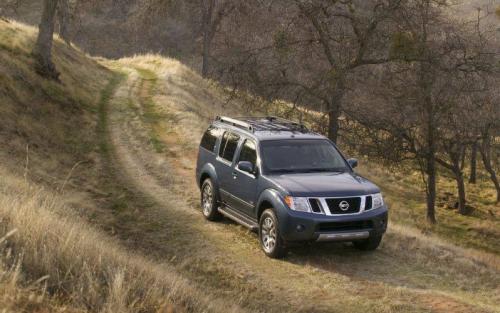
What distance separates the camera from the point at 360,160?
3353 centimetres

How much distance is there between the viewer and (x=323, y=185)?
32.1ft

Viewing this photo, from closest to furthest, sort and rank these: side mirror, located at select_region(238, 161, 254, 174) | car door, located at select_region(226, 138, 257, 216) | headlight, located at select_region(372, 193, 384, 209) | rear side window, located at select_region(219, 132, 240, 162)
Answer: headlight, located at select_region(372, 193, 384, 209), side mirror, located at select_region(238, 161, 254, 174), car door, located at select_region(226, 138, 257, 216), rear side window, located at select_region(219, 132, 240, 162)

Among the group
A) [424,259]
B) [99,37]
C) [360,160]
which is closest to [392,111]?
[360,160]

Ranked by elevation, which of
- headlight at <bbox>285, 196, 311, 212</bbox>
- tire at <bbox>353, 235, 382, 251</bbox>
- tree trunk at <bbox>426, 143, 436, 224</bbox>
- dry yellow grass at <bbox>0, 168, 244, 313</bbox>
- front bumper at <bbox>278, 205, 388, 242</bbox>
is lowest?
tree trunk at <bbox>426, 143, 436, 224</bbox>

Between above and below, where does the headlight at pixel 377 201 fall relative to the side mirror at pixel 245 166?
below

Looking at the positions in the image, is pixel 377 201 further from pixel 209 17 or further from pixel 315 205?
pixel 209 17

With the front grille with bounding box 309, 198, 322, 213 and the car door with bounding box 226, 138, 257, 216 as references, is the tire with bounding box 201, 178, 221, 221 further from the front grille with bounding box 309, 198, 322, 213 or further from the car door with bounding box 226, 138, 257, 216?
the front grille with bounding box 309, 198, 322, 213

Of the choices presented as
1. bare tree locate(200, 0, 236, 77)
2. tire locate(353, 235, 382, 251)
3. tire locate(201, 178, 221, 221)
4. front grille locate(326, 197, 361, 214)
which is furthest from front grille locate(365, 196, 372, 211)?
bare tree locate(200, 0, 236, 77)

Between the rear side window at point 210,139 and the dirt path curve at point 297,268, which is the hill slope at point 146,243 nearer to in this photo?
the dirt path curve at point 297,268

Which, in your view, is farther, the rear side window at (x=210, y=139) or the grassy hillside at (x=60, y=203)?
the rear side window at (x=210, y=139)

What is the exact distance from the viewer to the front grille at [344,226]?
944 cm

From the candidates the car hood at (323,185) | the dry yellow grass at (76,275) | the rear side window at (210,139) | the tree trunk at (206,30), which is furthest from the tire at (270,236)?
the tree trunk at (206,30)

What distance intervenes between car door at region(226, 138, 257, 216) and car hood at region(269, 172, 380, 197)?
59 cm

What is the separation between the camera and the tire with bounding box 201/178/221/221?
12023 mm
